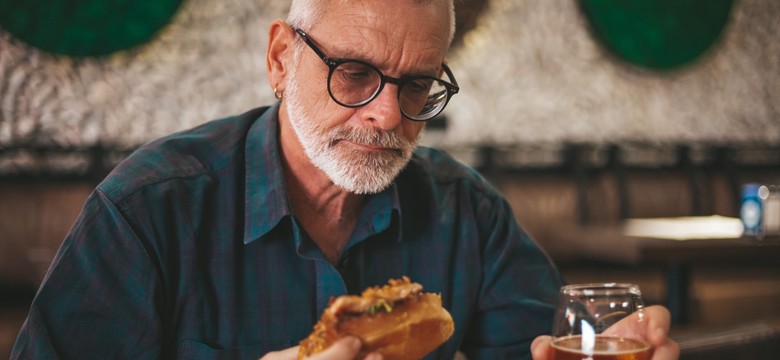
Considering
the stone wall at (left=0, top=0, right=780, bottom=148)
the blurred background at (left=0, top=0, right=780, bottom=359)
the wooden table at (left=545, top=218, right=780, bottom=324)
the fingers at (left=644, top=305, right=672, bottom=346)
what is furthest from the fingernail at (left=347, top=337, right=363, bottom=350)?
the stone wall at (left=0, top=0, right=780, bottom=148)

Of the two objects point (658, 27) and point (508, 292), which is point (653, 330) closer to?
point (508, 292)

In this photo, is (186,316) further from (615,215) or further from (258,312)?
(615,215)

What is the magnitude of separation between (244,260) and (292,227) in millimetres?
108

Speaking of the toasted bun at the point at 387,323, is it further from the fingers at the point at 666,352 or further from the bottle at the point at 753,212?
the bottle at the point at 753,212

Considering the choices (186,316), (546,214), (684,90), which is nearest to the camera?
(186,316)

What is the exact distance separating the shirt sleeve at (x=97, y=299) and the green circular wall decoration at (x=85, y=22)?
306 cm

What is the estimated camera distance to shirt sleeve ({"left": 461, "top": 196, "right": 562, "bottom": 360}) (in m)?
1.57

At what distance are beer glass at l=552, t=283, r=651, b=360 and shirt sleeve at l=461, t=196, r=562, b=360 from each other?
1.91 feet

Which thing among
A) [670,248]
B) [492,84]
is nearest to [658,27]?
[492,84]

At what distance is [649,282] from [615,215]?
0.52 meters

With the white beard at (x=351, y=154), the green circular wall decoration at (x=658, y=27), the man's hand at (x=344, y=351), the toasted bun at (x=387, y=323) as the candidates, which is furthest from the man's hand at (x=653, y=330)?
the green circular wall decoration at (x=658, y=27)

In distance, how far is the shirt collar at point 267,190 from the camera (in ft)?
4.45

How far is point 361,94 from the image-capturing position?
1.32 m

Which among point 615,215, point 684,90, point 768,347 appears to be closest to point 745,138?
point 684,90
